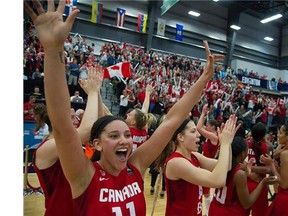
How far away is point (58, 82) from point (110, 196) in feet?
2.30

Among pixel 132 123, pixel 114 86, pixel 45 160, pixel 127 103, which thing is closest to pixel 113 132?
pixel 45 160

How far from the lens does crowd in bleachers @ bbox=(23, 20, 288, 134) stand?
1192 cm

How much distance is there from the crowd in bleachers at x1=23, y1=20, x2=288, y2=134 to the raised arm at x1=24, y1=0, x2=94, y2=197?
7.91 m

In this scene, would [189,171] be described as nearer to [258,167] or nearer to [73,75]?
[258,167]

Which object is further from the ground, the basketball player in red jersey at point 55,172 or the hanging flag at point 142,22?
the hanging flag at point 142,22

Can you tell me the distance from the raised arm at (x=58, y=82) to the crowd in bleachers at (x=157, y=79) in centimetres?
791

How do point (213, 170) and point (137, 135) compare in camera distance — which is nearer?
point (213, 170)

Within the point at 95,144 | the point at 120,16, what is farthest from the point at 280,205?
the point at 120,16

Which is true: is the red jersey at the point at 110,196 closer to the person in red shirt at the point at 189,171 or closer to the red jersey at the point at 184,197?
the person in red shirt at the point at 189,171

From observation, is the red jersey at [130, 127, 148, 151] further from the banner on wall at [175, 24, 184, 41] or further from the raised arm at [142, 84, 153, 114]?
the banner on wall at [175, 24, 184, 41]

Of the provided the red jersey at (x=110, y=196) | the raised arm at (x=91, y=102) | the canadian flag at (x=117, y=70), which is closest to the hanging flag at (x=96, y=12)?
the canadian flag at (x=117, y=70)

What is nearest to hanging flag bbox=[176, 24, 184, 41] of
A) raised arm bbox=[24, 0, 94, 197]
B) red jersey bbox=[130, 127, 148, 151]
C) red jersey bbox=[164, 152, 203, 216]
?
red jersey bbox=[130, 127, 148, 151]

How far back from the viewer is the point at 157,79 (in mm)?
14859

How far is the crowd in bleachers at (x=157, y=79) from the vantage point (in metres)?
11.9
